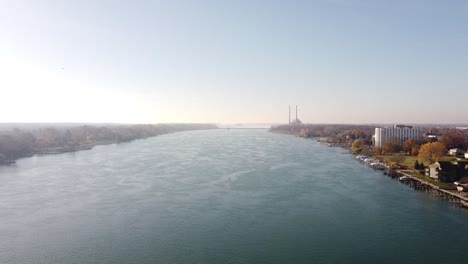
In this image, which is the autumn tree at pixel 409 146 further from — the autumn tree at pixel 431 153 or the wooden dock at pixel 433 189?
the wooden dock at pixel 433 189

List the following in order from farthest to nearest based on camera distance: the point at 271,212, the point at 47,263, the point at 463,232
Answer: the point at 271,212 < the point at 463,232 < the point at 47,263

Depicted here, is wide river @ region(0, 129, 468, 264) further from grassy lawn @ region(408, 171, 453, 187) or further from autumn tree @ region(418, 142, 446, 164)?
autumn tree @ region(418, 142, 446, 164)

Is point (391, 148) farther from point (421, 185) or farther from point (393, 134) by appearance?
point (421, 185)

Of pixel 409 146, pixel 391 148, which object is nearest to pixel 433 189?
pixel 409 146

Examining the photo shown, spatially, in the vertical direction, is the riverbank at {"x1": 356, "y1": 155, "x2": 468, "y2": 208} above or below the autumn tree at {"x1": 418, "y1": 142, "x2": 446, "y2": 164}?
below

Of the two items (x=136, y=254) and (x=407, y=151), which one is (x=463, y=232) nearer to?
(x=136, y=254)

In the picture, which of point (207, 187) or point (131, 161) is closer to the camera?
point (207, 187)

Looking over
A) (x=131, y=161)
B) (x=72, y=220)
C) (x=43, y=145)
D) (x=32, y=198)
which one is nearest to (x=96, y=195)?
(x=32, y=198)

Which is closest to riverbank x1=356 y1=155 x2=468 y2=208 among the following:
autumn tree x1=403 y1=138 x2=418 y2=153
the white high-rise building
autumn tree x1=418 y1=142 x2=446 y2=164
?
autumn tree x1=418 y1=142 x2=446 y2=164
